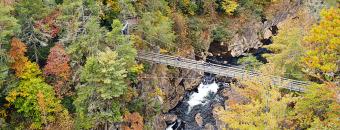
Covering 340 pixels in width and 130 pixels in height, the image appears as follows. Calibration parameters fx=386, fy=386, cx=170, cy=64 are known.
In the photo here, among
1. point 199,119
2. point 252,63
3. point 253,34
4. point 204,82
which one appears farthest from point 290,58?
point 253,34

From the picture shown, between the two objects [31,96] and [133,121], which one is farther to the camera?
[133,121]

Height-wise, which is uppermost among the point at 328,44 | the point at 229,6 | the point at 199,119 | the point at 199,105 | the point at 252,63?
the point at 229,6

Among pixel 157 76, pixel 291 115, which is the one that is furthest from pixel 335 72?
pixel 157 76

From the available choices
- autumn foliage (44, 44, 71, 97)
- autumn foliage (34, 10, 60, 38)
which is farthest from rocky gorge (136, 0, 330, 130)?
autumn foliage (34, 10, 60, 38)

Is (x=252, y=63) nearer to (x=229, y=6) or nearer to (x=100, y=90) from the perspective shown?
(x=229, y=6)

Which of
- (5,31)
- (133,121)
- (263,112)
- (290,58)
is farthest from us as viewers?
(133,121)

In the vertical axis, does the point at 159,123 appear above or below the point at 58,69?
below

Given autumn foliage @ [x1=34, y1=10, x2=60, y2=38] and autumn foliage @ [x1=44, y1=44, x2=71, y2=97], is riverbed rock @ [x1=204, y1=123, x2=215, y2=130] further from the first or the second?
autumn foliage @ [x1=34, y1=10, x2=60, y2=38]

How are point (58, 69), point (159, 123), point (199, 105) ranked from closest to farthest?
point (58, 69) < point (159, 123) < point (199, 105)
